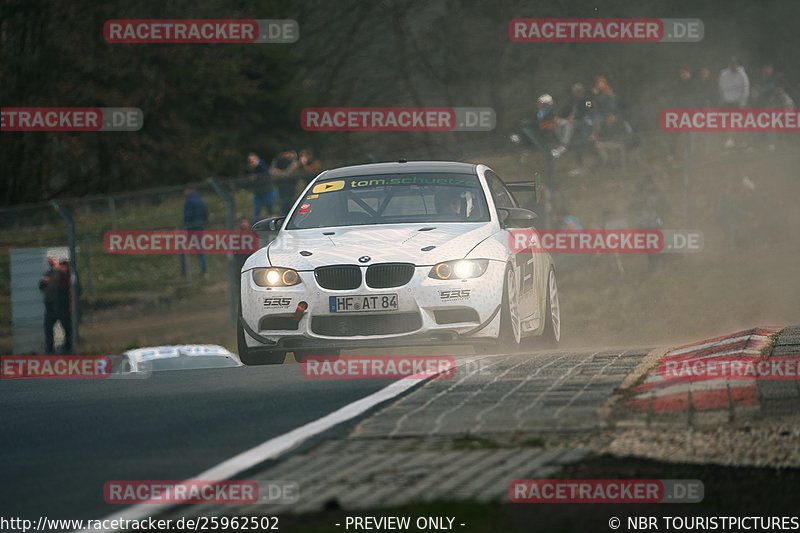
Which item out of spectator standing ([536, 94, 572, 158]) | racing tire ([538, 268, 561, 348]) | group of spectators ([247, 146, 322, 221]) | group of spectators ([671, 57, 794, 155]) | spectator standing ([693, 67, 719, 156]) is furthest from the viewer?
spectator standing ([693, 67, 719, 156])

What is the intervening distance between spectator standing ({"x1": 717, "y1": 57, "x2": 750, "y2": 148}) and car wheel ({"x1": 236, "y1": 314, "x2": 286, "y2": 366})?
16395mm

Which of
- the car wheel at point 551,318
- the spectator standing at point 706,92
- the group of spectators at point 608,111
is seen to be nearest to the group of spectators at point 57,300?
the group of spectators at point 608,111

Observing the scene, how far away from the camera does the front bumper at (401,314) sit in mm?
10008

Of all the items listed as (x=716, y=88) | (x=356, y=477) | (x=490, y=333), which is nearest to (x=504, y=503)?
(x=356, y=477)

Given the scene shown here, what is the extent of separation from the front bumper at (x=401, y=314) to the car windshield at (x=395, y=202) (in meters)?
1.05

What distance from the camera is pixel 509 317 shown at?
10.3m

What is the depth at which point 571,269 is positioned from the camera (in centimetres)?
2138

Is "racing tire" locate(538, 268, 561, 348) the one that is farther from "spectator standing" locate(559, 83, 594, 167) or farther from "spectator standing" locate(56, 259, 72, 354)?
"spectator standing" locate(56, 259, 72, 354)

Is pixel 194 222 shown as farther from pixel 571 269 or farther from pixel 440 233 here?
pixel 440 233

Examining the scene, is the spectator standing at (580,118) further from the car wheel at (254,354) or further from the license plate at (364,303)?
the license plate at (364,303)

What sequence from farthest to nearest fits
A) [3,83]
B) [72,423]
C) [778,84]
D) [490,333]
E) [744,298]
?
[3,83] < [778,84] < [744,298] < [490,333] < [72,423]

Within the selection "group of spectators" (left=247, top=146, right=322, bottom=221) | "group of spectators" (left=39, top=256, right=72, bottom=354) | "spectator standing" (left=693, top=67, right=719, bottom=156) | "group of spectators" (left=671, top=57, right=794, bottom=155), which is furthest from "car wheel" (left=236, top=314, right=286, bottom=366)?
"spectator standing" (left=693, top=67, right=719, bottom=156)

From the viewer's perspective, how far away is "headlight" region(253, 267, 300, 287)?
1018cm

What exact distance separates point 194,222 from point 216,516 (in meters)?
18.4
